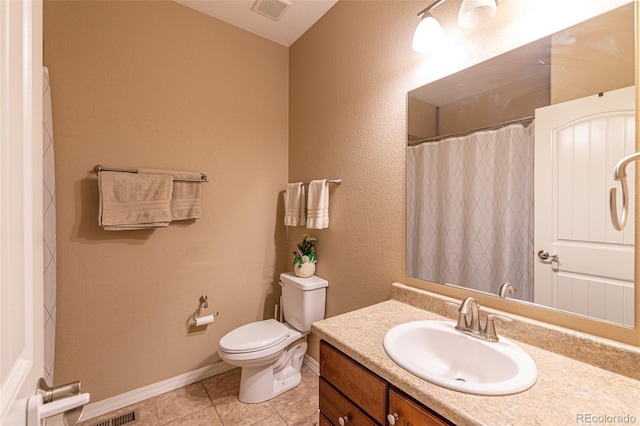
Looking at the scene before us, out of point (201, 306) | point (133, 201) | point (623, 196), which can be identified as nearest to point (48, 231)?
point (133, 201)

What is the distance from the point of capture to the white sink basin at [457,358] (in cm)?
77

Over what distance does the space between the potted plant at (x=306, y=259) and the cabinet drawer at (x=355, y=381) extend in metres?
0.93

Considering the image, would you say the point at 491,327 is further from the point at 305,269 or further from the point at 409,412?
the point at 305,269

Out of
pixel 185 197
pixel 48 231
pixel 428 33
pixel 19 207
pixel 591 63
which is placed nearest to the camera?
pixel 19 207

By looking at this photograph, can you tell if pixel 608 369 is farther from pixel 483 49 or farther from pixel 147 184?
pixel 147 184

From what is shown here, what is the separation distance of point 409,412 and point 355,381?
8.6 inches

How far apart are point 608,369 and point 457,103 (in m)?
1.10

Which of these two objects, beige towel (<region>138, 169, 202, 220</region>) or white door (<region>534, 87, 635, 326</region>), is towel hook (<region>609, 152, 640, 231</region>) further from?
beige towel (<region>138, 169, 202, 220</region>)

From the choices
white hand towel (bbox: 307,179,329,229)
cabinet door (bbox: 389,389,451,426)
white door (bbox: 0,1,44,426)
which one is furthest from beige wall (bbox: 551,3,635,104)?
white door (bbox: 0,1,44,426)

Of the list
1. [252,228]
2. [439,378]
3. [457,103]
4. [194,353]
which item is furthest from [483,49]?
[194,353]

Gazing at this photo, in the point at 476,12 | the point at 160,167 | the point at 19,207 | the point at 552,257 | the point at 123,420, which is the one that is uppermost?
the point at 476,12

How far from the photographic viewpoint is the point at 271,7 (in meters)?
1.94

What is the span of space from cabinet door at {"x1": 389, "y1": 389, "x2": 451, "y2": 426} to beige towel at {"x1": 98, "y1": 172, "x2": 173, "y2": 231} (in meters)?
1.60

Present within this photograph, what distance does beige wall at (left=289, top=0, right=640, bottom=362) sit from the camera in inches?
50.8
